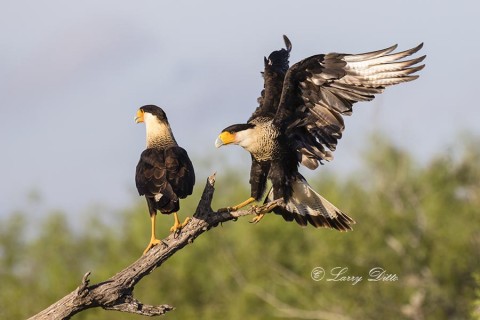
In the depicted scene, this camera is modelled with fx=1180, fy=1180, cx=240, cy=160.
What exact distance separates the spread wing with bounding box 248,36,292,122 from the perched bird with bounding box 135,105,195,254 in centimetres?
84

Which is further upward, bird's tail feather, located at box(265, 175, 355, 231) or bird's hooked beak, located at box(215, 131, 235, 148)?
bird's hooked beak, located at box(215, 131, 235, 148)

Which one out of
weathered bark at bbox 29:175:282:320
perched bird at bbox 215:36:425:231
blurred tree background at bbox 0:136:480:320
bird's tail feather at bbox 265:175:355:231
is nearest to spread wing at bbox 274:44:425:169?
perched bird at bbox 215:36:425:231

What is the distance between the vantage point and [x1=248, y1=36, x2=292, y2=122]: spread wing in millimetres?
10438

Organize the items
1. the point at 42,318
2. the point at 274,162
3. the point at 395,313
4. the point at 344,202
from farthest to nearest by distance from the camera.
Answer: the point at 344,202 → the point at 395,313 → the point at 274,162 → the point at 42,318

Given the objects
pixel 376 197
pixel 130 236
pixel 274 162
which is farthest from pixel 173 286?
pixel 274 162

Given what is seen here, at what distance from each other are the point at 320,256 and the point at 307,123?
65.3 feet

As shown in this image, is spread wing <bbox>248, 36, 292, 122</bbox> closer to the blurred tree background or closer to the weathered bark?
the weathered bark

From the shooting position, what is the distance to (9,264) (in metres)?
36.7

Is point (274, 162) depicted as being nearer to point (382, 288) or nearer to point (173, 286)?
point (382, 288)

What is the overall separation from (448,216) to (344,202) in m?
2.93

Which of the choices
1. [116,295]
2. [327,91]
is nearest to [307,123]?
[327,91]

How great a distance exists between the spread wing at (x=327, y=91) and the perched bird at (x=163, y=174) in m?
0.97
